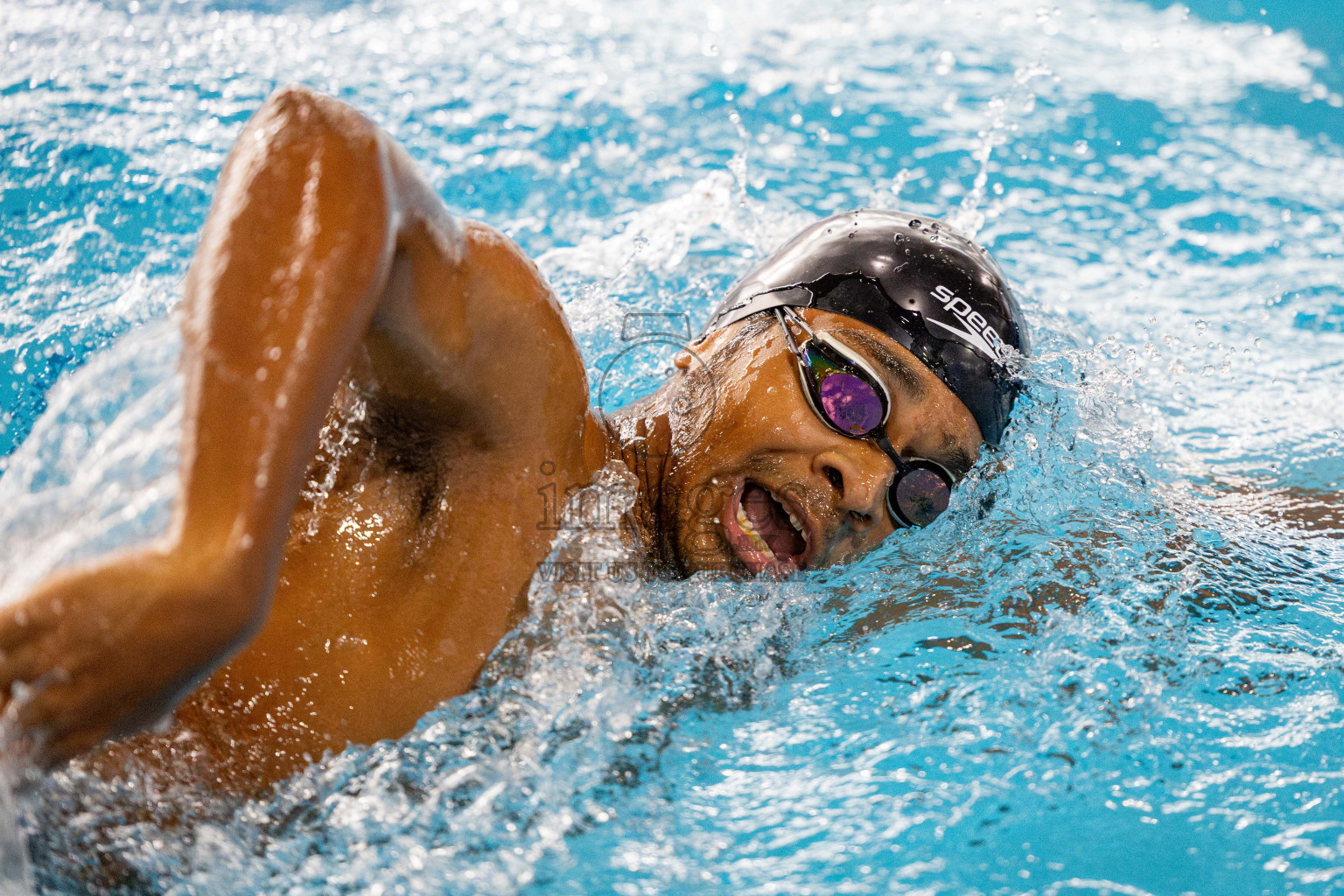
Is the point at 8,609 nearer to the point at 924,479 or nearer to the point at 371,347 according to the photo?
the point at 371,347

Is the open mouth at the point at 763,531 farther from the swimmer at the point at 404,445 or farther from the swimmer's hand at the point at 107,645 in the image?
the swimmer's hand at the point at 107,645

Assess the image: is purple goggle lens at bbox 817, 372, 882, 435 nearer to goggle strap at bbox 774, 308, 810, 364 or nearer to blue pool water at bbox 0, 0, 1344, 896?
goggle strap at bbox 774, 308, 810, 364

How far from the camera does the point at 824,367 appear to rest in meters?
2.37

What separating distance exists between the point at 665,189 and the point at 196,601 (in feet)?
14.0

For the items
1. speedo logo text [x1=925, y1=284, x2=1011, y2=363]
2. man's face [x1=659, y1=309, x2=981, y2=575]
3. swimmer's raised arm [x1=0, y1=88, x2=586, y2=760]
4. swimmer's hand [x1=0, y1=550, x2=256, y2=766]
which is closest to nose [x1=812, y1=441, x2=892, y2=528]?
man's face [x1=659, y1=309, x2=981, y2=575]

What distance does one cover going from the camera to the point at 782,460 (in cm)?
231

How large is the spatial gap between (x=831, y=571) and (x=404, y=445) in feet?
3.91

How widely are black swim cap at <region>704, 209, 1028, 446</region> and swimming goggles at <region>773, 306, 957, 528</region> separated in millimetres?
136

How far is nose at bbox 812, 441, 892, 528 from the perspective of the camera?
2.30 metres

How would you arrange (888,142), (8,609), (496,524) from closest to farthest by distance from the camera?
(8,609) → (496,524) → (888,142)

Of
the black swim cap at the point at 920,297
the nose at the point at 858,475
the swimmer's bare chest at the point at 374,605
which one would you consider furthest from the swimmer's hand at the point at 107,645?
the black swim cap at the point at 920,297

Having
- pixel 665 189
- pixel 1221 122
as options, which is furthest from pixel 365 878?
pixel 1221 122

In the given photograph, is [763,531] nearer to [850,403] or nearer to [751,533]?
[751,533]

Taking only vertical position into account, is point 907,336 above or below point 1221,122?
below
